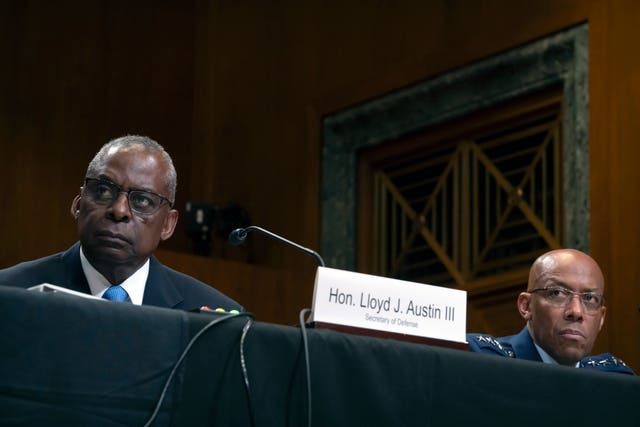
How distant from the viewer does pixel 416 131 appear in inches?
237

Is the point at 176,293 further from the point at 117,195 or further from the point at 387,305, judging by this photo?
the point at 387,305

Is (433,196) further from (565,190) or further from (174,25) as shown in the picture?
(174,25)

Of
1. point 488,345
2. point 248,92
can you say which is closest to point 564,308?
point 488,345

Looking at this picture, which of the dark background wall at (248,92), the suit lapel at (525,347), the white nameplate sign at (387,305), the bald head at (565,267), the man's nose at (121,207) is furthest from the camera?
the dark background wall at (248,92)

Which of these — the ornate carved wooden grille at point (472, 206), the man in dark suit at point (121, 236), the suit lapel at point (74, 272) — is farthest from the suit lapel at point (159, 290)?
the ornate carved wooden grille at point (472, 206)

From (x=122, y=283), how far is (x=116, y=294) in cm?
9

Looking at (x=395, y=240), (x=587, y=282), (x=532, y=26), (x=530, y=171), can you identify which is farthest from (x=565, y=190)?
(x=587, y=282)

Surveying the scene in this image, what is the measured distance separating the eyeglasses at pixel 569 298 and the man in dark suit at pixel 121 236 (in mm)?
982

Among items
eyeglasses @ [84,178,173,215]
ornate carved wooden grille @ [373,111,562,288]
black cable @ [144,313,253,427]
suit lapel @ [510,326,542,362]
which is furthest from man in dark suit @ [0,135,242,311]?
ornate carved wooden grille @ [373,111,562,288]

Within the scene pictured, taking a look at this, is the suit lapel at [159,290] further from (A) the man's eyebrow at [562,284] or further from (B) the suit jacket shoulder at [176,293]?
(A) the man's eyebrow at [562,284]

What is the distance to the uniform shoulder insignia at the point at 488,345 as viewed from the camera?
10.8 ft

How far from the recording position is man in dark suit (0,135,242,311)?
306 cm

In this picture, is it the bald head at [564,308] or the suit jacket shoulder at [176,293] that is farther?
the bald head at [564,308]

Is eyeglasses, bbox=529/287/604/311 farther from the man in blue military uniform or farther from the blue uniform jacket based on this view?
the blue uniform jacket
